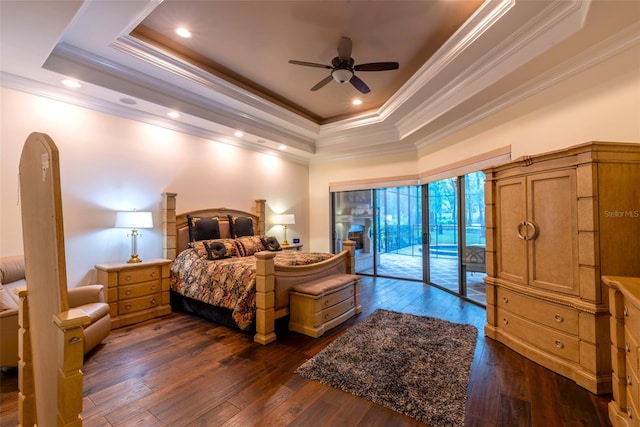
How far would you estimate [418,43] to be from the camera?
3.15 meters

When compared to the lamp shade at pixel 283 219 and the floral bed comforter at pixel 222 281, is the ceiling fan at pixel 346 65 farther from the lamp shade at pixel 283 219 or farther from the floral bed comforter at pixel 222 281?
the lamp shade at pixel 283 219

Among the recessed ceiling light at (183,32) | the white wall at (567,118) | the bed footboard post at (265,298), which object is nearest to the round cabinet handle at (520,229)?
the white wall at (567,118)

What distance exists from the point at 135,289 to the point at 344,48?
370 centimetres

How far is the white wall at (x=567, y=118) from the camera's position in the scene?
2340 mm

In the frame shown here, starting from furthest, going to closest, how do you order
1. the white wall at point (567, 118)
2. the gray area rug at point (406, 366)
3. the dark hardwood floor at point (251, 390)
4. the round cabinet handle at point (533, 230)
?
the round cabinet handle at point (533, 230)
the white wall at point (567, 118)
the gray area rug at point (406, 366)
the dark hardwood floor at point (251, 390)

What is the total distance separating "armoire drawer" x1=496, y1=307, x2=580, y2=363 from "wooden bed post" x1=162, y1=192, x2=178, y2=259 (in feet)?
13.8

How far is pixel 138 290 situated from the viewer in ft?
11.4

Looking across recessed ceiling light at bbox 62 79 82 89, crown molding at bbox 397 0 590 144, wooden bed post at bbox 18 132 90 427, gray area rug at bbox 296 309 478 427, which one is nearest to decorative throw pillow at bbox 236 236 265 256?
gray area rug at bbox 296 309 478 427

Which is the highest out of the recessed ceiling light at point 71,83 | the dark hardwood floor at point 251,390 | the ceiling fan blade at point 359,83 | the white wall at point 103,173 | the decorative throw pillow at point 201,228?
the ceiling fan blade at point 359,83

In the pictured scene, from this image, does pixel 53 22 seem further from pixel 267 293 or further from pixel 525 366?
pixel 525 366

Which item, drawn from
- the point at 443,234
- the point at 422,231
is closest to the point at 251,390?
the point at 443,234

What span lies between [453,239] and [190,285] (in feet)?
13.4

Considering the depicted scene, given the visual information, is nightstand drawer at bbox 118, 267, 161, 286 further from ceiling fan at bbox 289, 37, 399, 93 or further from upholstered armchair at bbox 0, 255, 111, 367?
ceiling fan at bbox 289, 37, 399, 93

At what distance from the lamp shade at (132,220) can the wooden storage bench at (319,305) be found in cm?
207
